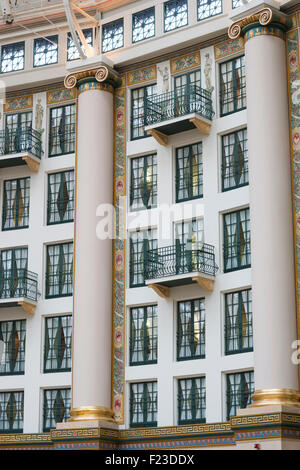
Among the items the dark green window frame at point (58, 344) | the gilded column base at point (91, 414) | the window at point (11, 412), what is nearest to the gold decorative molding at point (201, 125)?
the dark green window frame at point (58, 344)

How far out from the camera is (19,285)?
38875mm

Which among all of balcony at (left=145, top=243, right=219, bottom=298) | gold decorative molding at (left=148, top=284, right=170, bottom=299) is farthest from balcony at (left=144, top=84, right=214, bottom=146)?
gold decorative molding at (left=148, top=284, right=170, bottom=299)

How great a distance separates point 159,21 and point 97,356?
1302cm

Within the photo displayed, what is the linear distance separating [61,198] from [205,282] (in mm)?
7798

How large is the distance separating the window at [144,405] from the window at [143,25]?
13387 millimetres

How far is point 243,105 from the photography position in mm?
35812

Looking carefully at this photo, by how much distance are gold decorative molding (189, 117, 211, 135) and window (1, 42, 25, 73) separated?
9499mm

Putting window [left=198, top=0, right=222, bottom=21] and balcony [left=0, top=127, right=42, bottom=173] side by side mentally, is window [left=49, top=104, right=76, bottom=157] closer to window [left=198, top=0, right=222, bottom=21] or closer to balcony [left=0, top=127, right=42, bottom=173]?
balcony [left=0, top=127, right=42, bottom=173]

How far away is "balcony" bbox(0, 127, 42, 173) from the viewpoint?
39.5m

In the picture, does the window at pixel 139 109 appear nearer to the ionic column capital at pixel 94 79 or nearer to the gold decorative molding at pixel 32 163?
the ionic column capital at pixel 94 79

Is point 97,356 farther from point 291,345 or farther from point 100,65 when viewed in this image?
point 100,65

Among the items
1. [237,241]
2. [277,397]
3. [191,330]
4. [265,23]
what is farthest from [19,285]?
[265,23]

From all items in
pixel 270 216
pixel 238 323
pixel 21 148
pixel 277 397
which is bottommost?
pixel 277 397

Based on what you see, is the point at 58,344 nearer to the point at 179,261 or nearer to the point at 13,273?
the point at 13,273
